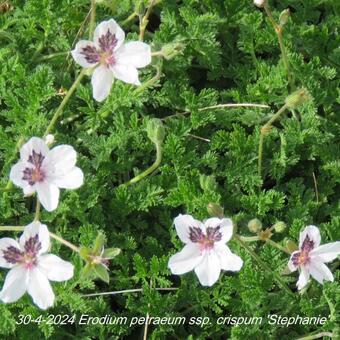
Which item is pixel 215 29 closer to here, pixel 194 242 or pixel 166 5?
pixel 166 5

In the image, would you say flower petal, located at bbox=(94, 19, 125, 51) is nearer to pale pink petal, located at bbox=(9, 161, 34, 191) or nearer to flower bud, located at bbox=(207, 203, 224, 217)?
pale pink petal, located at bbox=(9, 161, 34, 191)

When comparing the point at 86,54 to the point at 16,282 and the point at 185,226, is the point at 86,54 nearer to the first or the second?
the point at 185,226

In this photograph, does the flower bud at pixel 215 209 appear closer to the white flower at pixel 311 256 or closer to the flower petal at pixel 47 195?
the white flower at pixel 311 256

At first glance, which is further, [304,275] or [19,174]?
[304,275]

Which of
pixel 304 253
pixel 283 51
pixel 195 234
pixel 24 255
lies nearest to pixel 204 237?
pixel 195 234

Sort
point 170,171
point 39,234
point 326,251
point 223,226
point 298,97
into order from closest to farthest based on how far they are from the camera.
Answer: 1. point 39,234
2. point 223,226
3. point 326,251
4. point 298,97
5. point 170,171

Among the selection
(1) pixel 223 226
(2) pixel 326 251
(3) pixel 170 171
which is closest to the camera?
(1) pixel 223 226

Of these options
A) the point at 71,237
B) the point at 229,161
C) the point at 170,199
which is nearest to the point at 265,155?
the point at 229,161

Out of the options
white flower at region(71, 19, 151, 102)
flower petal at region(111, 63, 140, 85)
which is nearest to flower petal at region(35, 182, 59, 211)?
white flower at region(71, 19, 151, 102)

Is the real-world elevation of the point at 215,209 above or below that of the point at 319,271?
above
